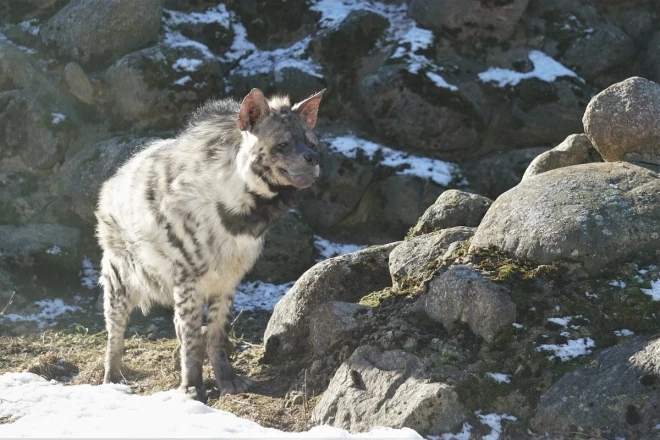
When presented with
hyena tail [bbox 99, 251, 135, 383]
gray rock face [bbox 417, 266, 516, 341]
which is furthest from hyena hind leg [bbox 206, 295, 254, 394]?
gray rock face [bbox 417, 266, 516, 341]

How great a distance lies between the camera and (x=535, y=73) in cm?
1170

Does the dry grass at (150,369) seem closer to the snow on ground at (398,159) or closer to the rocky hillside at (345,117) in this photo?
the rocky hillside at (345,117)

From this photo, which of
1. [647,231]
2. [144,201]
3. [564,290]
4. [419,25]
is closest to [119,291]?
[144,201]

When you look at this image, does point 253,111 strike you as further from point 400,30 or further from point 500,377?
point 400,30

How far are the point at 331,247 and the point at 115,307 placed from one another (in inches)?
177

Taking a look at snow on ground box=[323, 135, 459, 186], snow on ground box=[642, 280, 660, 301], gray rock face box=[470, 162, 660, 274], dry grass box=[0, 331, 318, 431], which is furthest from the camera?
snow on ground box=[323, 135, 459, 186]

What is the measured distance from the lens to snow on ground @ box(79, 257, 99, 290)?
10.3m

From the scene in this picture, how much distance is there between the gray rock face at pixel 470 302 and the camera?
16.9 ft

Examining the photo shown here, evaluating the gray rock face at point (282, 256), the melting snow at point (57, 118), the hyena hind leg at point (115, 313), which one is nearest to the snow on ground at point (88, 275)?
the gray rock face at point (282, 256)

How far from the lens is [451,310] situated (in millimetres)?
5352

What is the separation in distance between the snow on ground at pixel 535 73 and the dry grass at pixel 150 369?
20.9 feet

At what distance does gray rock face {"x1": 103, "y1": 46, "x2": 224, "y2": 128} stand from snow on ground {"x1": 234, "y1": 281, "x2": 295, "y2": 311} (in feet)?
9.47

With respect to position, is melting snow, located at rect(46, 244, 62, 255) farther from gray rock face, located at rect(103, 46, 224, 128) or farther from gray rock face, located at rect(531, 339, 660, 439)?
gray rock face, located at rect(531, 339, 660, 439)

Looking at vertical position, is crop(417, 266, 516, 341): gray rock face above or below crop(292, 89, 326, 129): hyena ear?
below
